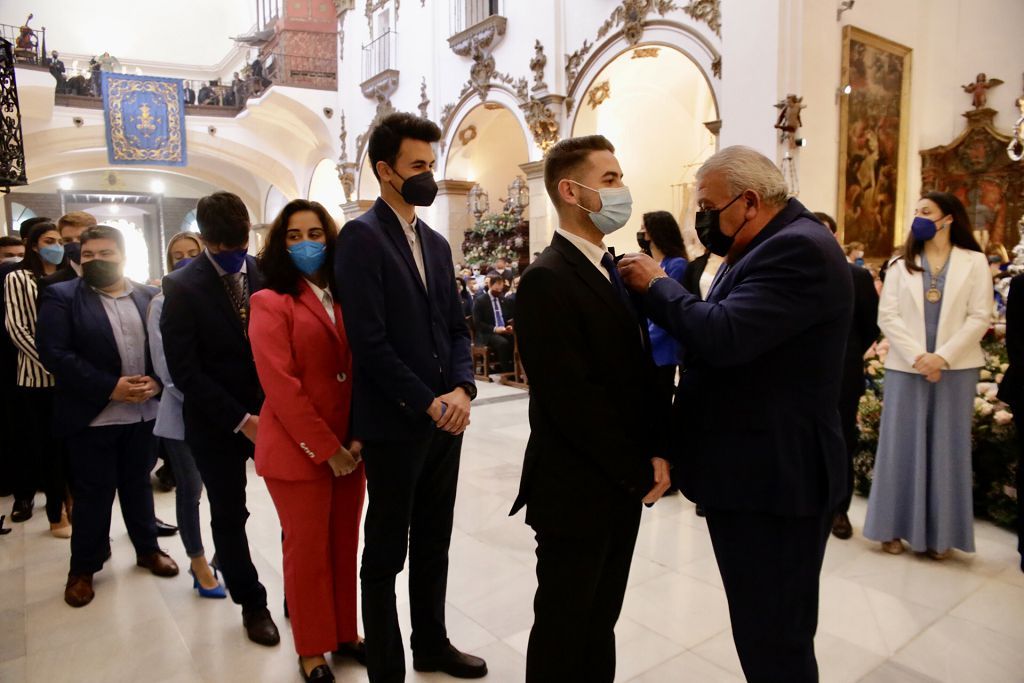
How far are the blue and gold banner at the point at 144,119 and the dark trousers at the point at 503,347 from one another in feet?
31.7

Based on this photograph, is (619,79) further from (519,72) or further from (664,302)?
(664,302)

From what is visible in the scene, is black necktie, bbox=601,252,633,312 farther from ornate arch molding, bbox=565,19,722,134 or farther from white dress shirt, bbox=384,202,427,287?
ornate arch molding, bbox=565,19,722,134

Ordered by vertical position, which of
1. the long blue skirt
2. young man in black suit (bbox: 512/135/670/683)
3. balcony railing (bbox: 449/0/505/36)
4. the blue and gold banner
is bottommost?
the long blue skirt

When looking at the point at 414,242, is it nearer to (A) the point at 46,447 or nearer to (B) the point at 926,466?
(B) the point at 926,466

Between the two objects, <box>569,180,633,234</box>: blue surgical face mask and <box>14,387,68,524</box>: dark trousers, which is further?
<box>14,387,68,524</box>: dark trousers

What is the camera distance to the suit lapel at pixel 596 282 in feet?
5.48

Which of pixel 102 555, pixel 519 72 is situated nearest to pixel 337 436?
pixel 102 555

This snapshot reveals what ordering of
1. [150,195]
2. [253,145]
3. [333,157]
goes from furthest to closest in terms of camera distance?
1. [150,195]
2. [253,145]
3. [333,157]

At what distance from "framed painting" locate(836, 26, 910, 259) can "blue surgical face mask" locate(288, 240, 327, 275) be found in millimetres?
6899

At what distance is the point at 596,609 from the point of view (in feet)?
6.19

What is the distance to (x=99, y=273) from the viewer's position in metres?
2.90

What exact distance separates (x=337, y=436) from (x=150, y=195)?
74.9ft

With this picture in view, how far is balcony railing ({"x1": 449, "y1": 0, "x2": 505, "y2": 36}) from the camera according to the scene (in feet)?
36.4

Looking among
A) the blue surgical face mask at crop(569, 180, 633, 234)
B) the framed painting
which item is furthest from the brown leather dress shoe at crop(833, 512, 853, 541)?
the framed painting
